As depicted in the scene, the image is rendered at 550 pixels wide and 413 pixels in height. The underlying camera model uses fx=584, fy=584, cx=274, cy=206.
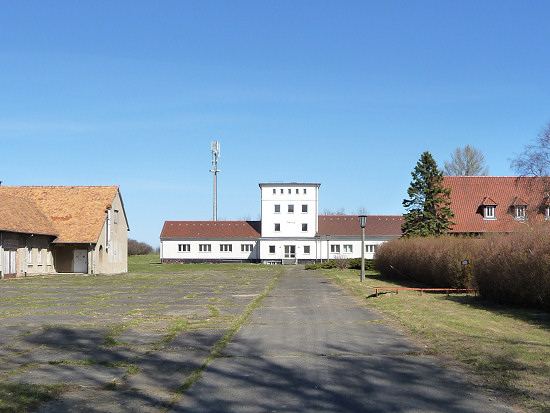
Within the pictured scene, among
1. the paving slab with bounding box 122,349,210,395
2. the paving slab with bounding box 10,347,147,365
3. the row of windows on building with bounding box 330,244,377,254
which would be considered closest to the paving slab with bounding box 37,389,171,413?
the paving slab with bounding box 122,349,210,395

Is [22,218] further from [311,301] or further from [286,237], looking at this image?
[286,237]

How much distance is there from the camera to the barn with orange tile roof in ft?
126

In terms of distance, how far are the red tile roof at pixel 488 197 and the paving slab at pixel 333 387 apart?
127ft

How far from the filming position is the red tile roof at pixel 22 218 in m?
37.3

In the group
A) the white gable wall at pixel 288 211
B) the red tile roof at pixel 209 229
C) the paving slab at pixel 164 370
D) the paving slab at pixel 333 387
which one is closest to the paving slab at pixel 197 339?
the paving slab at pixel 164 370

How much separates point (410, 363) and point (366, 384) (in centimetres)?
162

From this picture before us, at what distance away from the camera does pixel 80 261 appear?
1735 inches

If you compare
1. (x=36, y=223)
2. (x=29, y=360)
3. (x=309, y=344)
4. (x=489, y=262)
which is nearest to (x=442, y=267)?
(x=489, y=262)

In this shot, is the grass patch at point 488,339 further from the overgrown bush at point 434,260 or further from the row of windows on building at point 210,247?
the row of windows on building at point 210,247

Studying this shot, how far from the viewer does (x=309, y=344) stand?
1043 centimetres

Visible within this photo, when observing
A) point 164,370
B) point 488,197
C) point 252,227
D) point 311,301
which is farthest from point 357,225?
point 164,370

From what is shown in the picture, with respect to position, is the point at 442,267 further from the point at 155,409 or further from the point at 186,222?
the point at 186,222

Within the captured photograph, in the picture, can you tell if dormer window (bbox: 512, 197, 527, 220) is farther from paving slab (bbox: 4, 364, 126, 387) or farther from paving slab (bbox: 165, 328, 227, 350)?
paving slab (bbox: 4, 364, 126, 387)

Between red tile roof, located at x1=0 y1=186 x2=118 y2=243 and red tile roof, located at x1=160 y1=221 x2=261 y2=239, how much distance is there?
25257 mm
